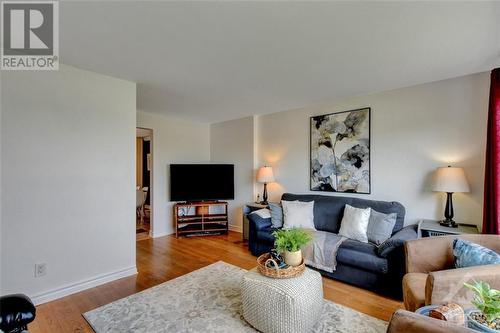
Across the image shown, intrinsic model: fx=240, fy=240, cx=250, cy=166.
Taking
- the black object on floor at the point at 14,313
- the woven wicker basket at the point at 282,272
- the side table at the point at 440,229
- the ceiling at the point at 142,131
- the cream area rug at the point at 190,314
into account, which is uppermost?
the ceiling at the point at 142,131

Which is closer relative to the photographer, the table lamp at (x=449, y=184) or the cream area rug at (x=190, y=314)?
the cream area rug at (x=190, y=314)

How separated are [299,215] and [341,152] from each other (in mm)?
1172

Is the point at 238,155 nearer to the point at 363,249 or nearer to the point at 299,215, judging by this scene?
the point at 299,215

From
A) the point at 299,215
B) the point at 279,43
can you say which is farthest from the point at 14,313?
the point at 299,215

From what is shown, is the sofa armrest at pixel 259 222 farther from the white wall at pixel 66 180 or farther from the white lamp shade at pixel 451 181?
the white lamp shade at pixel 451 181

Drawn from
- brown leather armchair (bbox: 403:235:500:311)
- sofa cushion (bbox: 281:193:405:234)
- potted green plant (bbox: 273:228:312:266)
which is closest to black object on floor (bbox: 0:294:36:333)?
potted green plant (bbox: 273:228:312:266)

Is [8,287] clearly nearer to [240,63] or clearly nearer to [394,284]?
[240,63]

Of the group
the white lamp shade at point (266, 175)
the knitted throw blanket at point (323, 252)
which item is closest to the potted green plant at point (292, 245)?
the knitted throw blanket at point (323, 252)

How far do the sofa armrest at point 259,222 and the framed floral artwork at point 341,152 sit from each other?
1.01 meters

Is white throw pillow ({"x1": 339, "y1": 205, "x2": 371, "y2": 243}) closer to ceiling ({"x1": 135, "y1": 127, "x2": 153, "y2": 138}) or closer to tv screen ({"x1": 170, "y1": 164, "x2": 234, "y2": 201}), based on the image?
tv screen ({"x1": 170, "y1": 164, "x2": 234, "y2": 201})

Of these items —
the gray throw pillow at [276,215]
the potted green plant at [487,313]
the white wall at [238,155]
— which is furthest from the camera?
the white wall at [238,155]

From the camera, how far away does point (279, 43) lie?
6.68 feet

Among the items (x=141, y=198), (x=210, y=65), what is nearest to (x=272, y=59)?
(x=210, y=65)

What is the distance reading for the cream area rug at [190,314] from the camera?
1.98 m
